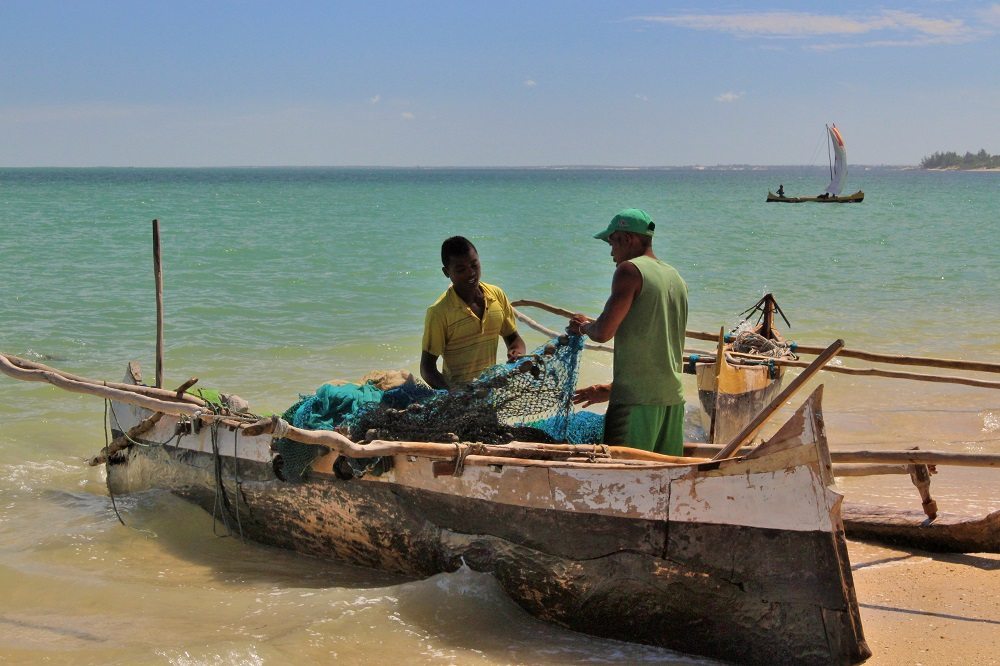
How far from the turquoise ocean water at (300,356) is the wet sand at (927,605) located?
3.48 feet

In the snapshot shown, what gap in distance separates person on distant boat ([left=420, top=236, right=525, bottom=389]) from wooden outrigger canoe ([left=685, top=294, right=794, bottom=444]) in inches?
109

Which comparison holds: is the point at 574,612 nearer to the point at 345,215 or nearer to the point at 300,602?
the point at 300,602

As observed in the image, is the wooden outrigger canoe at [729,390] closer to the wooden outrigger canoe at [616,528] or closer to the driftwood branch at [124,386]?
the wooden outrigger canoe at [616,528]

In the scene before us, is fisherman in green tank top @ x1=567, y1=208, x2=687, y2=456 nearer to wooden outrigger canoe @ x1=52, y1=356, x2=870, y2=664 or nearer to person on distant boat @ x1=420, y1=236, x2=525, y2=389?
wooden outrigger canoe @ x1=52, y1=356, x2=870, y2=664

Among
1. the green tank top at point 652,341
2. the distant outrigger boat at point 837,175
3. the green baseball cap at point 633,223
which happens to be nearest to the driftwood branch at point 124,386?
the green tank top at point 652,341

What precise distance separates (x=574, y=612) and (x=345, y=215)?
3946 centimetres

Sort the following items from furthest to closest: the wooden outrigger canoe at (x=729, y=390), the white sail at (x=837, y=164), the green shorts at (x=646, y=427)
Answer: the white sail at (x=837, y=164), the wooden outrigger canoe at (x=729, y=390), the green shorts at (x=646, y=427)

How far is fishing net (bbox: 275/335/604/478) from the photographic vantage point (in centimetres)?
468

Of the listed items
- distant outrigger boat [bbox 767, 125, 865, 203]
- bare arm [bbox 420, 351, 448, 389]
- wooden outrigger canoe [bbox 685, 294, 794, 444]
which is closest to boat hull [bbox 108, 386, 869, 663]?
bare arm [bbox 420, 351, 448, 389]

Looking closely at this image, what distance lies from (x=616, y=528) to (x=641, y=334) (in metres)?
0.84

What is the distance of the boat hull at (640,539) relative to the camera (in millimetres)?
3861

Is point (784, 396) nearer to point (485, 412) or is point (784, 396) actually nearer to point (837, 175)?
point (485, 412)

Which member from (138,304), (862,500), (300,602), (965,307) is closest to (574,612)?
(300,602)

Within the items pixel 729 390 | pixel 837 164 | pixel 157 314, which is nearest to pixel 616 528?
pixel 157 314
